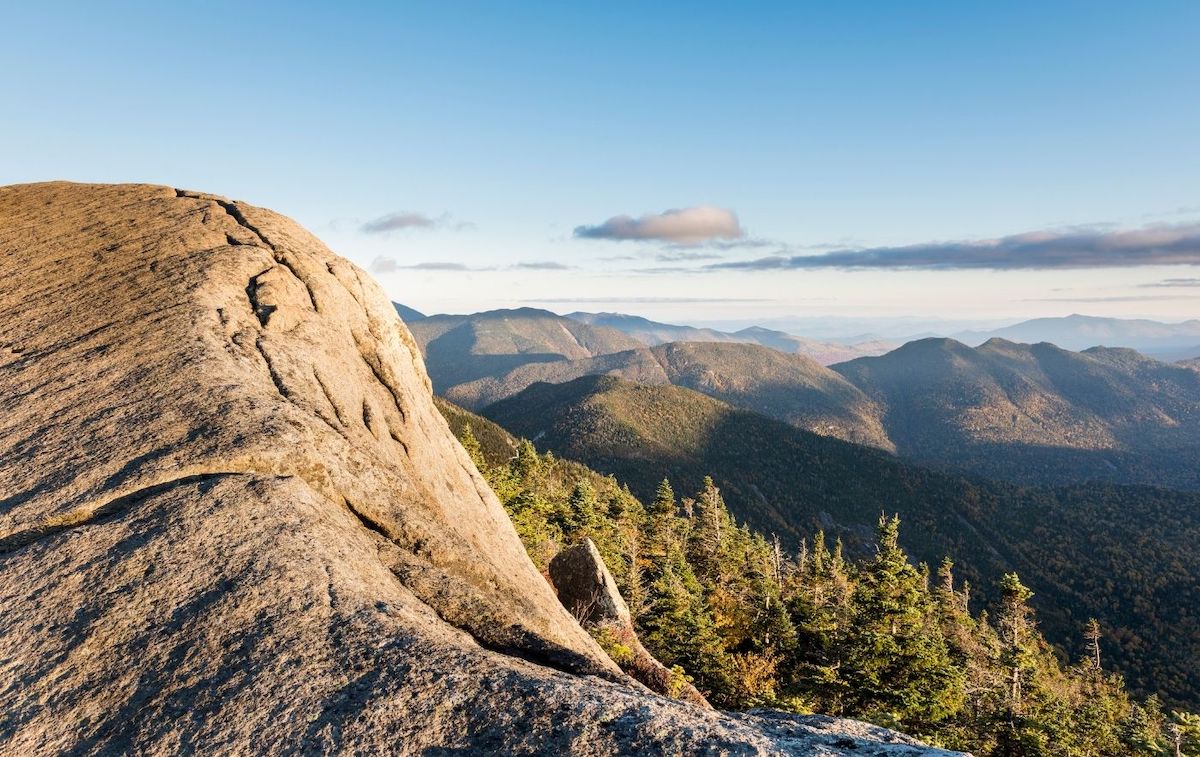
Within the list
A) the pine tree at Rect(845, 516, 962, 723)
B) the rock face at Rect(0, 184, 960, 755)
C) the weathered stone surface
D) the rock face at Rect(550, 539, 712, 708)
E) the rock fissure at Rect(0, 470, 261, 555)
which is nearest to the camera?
the rock face at Rect(0, 184, 960, 755)

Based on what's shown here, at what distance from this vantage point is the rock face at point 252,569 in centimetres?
613

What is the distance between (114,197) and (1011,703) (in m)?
59.6

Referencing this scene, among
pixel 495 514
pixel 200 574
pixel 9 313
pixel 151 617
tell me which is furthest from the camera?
pixel 495 514

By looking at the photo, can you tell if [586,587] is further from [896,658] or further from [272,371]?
[896,658]

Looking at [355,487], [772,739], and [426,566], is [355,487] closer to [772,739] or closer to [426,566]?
[426,566]

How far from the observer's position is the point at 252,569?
7.89 m

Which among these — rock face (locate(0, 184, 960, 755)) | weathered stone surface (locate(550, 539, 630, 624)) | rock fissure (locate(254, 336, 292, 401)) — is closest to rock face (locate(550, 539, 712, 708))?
weathered stone surface (locate(550, 539, 630, 624))

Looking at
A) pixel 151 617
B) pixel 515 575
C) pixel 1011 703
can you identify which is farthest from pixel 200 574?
pixel 1011 703

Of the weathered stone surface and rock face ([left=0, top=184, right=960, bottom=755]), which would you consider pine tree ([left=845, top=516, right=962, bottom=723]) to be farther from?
rock face ([left=0, top=184, right=960, bottom=755])

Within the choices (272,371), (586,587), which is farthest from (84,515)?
(586,587)

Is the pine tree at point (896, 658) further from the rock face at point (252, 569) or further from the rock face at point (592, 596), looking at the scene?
the rock face at point (252, 569)

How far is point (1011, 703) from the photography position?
38.8m

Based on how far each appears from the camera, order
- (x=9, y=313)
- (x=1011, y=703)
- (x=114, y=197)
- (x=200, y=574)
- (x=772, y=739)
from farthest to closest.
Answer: (x=1011, y=703) < (x=114, y=197) < (x=9, y=313) < (x=200, y=574) < (x=772, y=739)

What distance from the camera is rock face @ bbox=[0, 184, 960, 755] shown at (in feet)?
20.1
